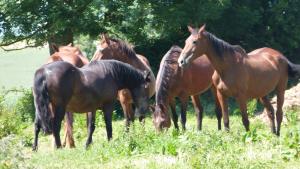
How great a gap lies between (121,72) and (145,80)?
0.67 m

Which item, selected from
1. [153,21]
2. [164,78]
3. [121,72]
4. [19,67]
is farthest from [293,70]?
[19,67]

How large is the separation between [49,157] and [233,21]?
1215 centimetres

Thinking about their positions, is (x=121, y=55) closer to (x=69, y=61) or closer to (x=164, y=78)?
(x=69, y=61)

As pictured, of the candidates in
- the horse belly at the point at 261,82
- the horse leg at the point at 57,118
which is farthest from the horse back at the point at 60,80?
the horse belly at the point at 261,82

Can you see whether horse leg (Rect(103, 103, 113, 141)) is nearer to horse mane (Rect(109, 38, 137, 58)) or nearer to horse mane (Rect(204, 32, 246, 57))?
horse mane (Rect(204, 32, 246, 57))

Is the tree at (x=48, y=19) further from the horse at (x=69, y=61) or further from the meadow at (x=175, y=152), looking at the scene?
the meadow at (x=175, y=152)

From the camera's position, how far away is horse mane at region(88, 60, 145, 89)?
1011cm

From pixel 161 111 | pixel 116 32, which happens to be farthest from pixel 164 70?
pixel 116 32

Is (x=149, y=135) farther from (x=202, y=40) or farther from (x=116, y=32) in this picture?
(x=116, y=32)

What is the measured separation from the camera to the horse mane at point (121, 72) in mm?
10109

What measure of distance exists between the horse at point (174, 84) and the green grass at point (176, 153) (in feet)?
5.02

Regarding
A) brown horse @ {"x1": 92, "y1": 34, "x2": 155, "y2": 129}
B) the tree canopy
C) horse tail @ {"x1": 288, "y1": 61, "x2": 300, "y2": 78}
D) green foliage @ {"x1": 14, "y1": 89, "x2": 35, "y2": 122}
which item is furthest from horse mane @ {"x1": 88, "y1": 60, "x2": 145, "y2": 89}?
green foliage @ {"x1": 14, "y1": 89, "x2": 35, "y2": 122}

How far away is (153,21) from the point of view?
18.4 m

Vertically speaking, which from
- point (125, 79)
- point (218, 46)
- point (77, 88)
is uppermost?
point (218, 46)
